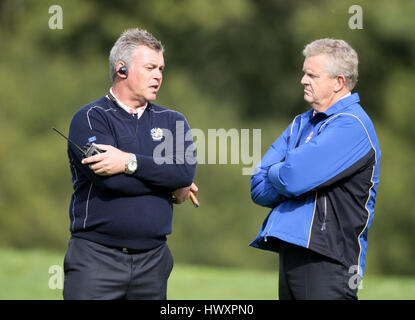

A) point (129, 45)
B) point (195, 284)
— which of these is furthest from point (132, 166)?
point (195, 284)

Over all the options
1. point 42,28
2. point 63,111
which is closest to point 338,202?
point 63,111

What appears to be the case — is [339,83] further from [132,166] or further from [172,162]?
[132,166]

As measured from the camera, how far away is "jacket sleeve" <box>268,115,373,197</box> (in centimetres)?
329

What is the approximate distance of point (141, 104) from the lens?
3.67 metres

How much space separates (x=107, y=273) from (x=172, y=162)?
68 cm

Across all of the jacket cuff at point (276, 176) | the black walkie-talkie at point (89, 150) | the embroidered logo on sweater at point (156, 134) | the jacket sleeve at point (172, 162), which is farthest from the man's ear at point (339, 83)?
the black walkie-talkie at point (89, 150)

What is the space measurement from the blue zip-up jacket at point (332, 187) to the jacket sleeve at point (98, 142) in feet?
2.36

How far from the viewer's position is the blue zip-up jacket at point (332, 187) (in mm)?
3299

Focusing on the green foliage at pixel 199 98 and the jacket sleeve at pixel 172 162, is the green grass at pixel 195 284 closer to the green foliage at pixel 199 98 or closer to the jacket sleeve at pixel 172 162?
the jacket sleeve at pixel 172 162

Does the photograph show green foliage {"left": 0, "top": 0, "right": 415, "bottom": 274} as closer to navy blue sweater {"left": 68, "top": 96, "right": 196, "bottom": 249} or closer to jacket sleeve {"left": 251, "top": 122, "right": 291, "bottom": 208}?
jacket sleeve {"left": 251, "top": 122, "right": 291, "bottom": 208}

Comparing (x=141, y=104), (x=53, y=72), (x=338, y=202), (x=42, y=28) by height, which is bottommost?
(x=338, y=202)

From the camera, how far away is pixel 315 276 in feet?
10.9
